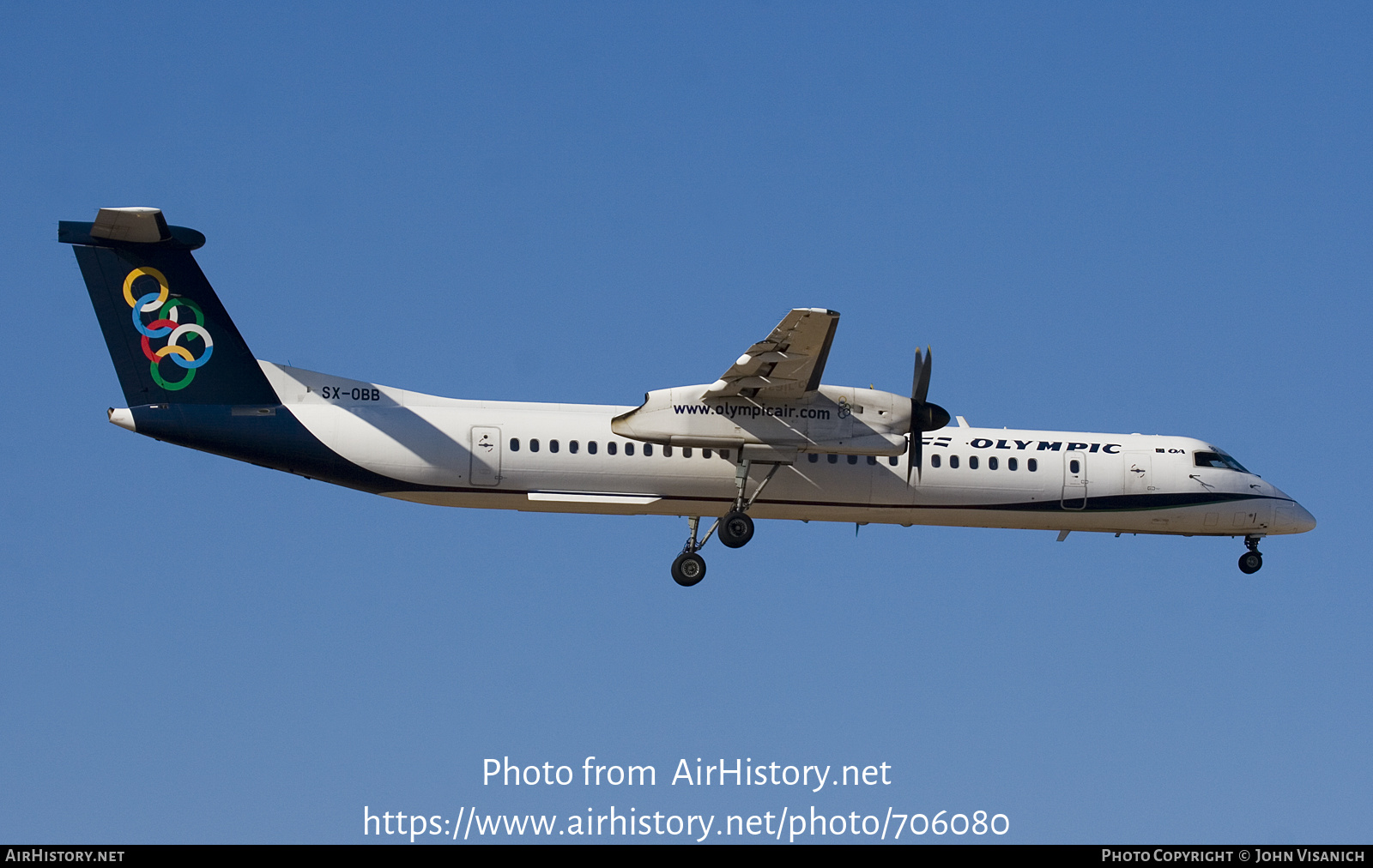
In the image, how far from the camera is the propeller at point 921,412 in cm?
2850

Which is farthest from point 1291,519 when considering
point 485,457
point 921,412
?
point 485,457

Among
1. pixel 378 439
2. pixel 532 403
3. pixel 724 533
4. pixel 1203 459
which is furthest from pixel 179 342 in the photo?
pixel 1203 459

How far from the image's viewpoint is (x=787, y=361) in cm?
2727

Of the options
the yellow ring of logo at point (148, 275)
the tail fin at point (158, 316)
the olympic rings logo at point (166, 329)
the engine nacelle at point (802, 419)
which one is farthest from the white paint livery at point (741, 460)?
the yellow ring of logo at point (148, 275)

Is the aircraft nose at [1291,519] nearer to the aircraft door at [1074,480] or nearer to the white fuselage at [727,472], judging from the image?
the white fuselage at [727,472]

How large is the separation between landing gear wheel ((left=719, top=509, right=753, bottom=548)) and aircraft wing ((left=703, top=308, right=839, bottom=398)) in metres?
2.41

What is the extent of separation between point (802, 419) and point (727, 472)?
200cm

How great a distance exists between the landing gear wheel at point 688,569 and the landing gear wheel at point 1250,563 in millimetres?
11775

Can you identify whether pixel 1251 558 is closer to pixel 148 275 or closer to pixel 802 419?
pixel 802 419

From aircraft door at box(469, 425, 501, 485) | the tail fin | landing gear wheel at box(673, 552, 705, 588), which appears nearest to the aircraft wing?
landing gear wheel at box(673, 552, 705, 588)

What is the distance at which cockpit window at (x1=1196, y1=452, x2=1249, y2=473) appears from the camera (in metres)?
32.4

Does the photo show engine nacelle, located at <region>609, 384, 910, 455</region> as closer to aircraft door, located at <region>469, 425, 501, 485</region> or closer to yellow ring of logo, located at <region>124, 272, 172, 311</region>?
aircraft door, located at <region>469, 425, 501, 485</region>
